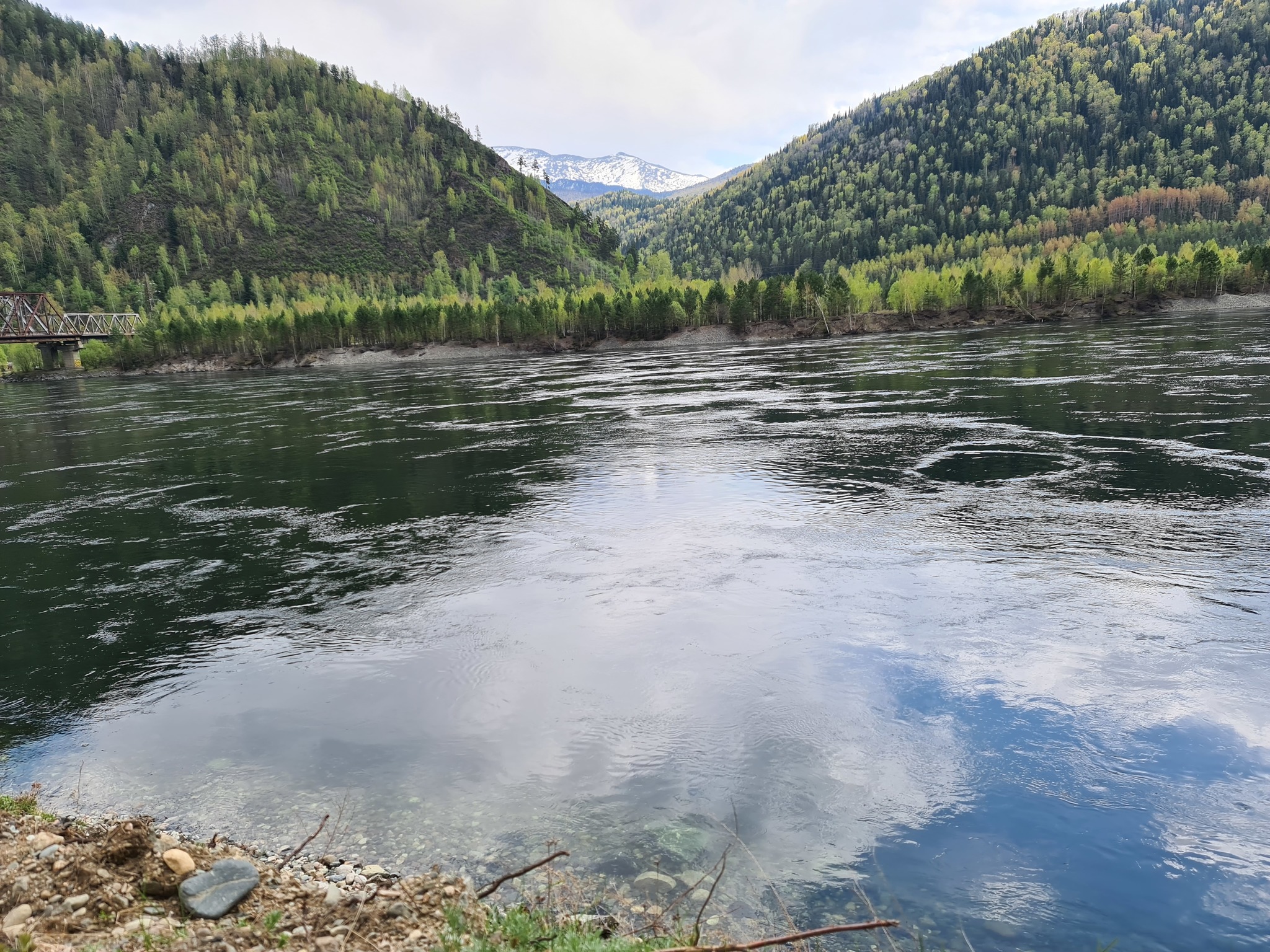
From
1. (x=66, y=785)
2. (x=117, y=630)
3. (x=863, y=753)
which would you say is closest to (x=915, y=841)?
(x=863, y=753)

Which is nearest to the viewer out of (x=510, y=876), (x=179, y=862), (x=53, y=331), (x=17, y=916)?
(x=510, y=876)

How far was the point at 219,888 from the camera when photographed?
627cm

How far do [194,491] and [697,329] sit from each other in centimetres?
11616

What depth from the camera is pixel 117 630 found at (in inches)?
573

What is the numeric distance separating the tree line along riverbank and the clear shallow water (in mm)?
104618

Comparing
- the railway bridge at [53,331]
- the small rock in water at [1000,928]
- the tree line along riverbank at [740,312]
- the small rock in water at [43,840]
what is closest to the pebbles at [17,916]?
the small rock in water at [43,840]

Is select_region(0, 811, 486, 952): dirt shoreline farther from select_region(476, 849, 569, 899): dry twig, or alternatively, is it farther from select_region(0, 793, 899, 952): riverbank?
select_region(476, 849, 569, 899): dry twig

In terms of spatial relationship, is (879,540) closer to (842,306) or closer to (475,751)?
(475,751)

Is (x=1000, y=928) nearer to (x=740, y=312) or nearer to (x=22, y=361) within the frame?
(x=740, y=312)

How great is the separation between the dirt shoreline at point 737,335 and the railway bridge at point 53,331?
12.9 feet

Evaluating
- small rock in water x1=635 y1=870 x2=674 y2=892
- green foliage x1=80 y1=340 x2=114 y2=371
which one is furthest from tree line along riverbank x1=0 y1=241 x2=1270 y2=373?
small rock in water x1=635 y1=870 x2=674 y2=892

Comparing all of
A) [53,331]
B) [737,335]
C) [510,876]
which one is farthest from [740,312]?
[53,331]

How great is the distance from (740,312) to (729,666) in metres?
123

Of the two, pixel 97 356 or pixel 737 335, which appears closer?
pixel 737 335
